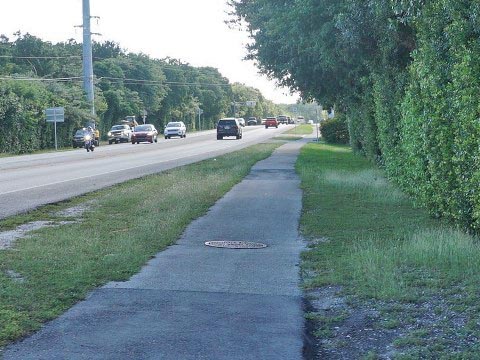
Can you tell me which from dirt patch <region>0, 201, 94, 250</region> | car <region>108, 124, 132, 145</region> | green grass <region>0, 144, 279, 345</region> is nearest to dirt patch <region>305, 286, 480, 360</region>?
green grass <region>0, 144, 279, 345</region>

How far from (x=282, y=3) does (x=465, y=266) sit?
17.2 meters

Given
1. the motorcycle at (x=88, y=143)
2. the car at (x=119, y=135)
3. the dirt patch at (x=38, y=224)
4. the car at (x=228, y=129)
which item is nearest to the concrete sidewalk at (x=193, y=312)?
the dirt patch at (x=38, y=224)

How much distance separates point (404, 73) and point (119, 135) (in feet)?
173

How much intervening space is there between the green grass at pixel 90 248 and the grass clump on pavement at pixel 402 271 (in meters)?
2.24

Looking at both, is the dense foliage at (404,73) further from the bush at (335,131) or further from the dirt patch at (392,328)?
the bush at (335,131)

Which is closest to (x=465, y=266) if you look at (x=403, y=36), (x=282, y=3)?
(x=403, y=36)

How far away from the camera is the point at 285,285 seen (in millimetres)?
8141

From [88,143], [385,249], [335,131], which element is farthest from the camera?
[335,131]

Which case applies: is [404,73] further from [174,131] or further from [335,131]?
[174,131]

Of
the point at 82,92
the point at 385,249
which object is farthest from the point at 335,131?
the point at 385,249

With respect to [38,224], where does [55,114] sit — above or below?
above

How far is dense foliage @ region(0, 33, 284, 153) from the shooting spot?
5206 cm

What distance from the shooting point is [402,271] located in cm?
831

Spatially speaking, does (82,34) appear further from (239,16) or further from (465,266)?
(465,266)
